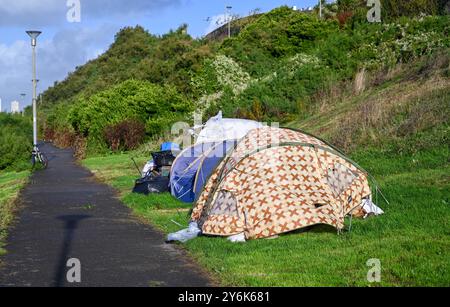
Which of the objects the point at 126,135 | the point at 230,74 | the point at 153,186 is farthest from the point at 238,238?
the point at 230,74

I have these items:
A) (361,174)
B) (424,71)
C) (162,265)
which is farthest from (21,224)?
(424,71)

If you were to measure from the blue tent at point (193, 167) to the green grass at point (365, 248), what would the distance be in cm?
191

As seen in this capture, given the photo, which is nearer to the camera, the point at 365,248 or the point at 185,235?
the point at 365,248

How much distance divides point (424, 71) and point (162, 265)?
16.4 meters

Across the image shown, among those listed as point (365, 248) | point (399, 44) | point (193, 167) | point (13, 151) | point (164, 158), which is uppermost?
point (399, 44)

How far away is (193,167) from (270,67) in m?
25.3

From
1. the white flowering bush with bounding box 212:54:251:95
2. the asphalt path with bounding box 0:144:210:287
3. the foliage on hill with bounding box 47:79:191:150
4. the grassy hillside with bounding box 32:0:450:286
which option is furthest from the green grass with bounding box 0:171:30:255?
the white flowering bush with bounding box 212:54:251:95

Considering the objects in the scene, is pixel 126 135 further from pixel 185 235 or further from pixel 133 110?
pixel 185 235

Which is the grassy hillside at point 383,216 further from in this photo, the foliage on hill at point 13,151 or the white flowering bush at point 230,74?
the white flowering bush at point 230,74

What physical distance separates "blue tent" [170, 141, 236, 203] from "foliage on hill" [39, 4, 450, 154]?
12.2 m

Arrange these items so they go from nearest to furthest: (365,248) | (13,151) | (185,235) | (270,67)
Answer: (365,248) < (185,235) < (13,151) < (270,67)

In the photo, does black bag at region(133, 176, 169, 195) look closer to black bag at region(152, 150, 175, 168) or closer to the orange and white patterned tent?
black bag at region(152, 150, 175, 168)

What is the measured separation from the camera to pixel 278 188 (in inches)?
486

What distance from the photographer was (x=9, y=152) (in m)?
35.2
